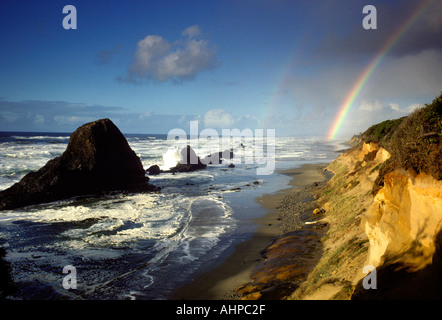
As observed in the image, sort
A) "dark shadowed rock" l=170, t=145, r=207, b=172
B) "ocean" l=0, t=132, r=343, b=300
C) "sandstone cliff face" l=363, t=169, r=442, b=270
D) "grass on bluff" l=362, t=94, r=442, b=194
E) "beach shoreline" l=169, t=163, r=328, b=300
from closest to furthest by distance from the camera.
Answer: "sandstone cliff face" l=363, t=169, r=442, b=270 < "grass on bluff" l=362, t=94, r=442, b=194 < "beach shoreline" l=169, t=163, r=328, b=300 < "ocean" l=0, t=132, r=343, b=300 < "dark shadowed rock" l=170, t=145, r=207, b=172

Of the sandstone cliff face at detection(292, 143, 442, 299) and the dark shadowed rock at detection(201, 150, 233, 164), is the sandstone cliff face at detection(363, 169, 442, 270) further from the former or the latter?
the dark shadowed rock at detection(201, 150, 233, 164)

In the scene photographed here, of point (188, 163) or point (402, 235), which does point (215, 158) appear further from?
point (402, 235)

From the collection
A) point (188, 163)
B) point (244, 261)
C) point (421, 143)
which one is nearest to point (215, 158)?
point (188, 163)

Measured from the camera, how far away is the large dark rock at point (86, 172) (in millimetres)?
25431

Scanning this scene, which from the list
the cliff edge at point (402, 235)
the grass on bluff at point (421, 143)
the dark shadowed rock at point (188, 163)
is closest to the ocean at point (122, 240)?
the cliff edge at point (402, 235)

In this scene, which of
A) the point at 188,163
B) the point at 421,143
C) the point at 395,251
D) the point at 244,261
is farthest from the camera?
the point at 188,163

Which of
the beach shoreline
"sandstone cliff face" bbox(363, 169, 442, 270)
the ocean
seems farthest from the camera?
the ocean

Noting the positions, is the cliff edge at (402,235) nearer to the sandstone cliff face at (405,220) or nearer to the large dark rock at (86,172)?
the sandstone cliff face at (405,220)

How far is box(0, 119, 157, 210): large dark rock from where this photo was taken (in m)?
25.4

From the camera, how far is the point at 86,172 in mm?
29281

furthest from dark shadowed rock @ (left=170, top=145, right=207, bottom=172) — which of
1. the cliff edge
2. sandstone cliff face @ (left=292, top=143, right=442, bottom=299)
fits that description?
the cliff edge

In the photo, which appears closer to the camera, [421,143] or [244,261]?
[421,143]

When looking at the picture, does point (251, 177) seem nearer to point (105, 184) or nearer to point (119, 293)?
point (105, 184)

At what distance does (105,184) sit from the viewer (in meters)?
30.6
